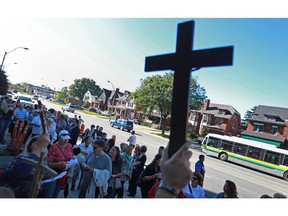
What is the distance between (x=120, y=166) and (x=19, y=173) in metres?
2.92

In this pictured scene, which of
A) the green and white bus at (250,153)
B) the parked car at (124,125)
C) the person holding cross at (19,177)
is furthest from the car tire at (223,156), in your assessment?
the person holding cross at (19,177)

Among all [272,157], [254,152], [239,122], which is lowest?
[272,157]

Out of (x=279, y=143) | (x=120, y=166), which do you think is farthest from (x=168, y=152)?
(x=279, y=143)

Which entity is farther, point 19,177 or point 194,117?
point 194,117

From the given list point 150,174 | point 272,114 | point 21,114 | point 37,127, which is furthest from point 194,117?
point 150,174

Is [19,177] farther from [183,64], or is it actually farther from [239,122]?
[239,122]

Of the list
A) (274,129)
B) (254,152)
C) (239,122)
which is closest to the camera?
(254,152)

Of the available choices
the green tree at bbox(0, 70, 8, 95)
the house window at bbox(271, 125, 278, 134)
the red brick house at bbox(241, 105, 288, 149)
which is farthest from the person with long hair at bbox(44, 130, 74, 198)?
the house window at bbox(271, 125, 278, 134)

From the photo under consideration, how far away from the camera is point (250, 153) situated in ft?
70.5

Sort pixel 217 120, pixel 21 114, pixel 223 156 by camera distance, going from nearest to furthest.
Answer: pixel 21 114, pixel 223 156, pixel 217 120

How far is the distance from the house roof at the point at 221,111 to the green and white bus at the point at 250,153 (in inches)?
1104

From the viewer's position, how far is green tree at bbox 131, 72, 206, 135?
37.1 metres

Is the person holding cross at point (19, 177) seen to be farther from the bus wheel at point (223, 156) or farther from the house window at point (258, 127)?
the house window at point (258, 127)

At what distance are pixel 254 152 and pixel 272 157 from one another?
148 cm
